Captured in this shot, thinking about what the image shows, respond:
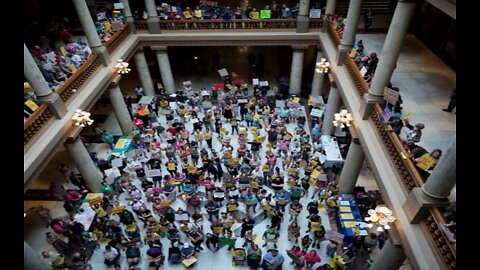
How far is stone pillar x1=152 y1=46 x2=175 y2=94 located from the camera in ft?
58.1

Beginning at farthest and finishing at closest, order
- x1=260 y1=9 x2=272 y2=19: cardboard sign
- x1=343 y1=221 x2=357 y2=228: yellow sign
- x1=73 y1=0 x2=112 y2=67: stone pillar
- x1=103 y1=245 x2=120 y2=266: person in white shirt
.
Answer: x1=260 y1=9 x2=272 y2=19: cardboard sign, x1=73 y1=0 x2=112 y2=67: stone pillar, x1=343 y1=221 x2=357 y2=228: yellow sign, x1=103 y1=245 x2=120 y2=266: person in white shirt

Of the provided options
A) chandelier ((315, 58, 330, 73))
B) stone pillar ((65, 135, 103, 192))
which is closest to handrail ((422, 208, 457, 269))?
chandelier ((315, 58, 330, 73))

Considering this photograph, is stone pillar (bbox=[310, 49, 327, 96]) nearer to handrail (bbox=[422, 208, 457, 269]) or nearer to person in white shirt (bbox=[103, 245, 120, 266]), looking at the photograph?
handrail (bbox=[422, 208, 457, 269])

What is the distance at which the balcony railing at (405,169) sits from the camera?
6500mm

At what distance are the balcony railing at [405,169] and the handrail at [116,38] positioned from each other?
10.1 metres

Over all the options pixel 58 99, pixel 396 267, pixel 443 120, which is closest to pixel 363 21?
pixel 443 120

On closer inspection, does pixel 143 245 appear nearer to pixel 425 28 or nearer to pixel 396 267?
pixel 396 267

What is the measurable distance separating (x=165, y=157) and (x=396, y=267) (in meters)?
9.98

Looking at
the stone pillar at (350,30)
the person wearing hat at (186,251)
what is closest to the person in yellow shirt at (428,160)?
the stone pillar at (350,30)

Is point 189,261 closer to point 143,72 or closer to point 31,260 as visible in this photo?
point 31,260

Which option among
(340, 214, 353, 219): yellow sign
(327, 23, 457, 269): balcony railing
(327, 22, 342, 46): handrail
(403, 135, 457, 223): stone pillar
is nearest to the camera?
(403, 135, 457, 223): stone pillar

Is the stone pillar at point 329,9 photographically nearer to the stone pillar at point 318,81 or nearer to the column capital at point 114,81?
the stone pillar at point 318,81

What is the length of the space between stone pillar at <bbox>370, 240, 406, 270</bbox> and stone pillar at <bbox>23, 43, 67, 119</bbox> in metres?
10.5

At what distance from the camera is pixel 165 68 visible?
1834 centimetres
